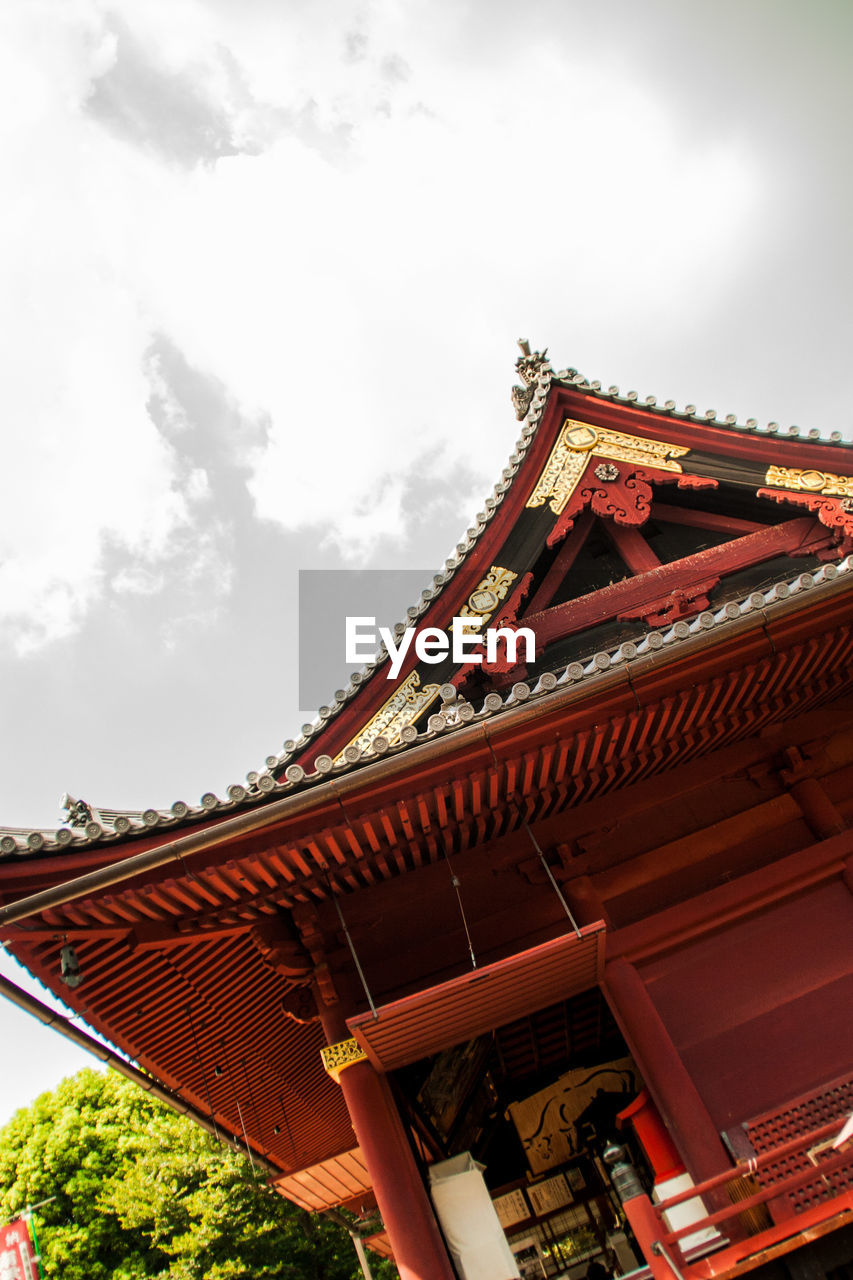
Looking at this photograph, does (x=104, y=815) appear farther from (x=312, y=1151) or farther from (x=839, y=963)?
(x=312, y=1151)

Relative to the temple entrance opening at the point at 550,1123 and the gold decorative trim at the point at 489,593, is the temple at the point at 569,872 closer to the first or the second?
the gold decorative trim at the point at 489,593

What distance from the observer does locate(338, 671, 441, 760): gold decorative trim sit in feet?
25.7

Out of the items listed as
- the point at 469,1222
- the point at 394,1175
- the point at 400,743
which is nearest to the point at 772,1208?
the point at 469,1222

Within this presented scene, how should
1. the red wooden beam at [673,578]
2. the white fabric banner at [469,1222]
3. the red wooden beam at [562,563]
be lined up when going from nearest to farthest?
the white fabric banner at [469,1222]
the red wooden beam at [673,578]
the red wooden beam at [562,563]

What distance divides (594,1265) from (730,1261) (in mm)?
6727

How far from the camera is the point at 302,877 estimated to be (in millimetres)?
6562

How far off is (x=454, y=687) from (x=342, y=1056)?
3189 millimetres

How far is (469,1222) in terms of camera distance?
6.59m

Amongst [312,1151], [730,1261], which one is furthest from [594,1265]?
[730,1261]

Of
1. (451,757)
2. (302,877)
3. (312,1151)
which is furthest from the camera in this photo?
(312,1151)

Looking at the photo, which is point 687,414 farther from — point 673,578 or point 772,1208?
point 772,1208

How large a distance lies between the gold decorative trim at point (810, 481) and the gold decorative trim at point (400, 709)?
4604 mm

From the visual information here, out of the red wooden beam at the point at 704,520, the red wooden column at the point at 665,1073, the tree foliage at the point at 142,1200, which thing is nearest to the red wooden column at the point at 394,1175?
the red wooden column at the point at 665,1073

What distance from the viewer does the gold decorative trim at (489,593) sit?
28.1ft
